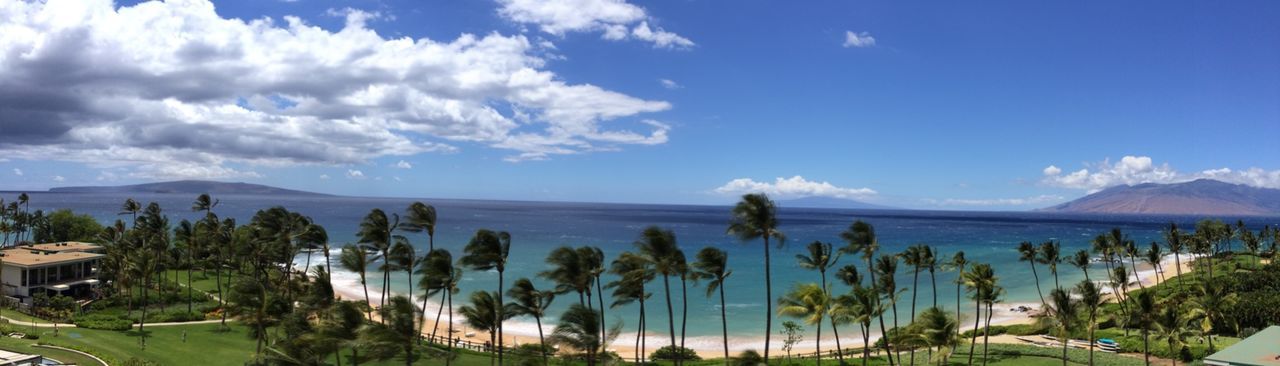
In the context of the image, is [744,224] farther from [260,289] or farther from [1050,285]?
[1050,285]

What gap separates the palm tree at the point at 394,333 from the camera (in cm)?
2536

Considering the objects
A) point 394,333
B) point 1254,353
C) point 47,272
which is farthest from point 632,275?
point 47,272

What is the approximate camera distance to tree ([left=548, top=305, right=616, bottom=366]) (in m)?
27.9

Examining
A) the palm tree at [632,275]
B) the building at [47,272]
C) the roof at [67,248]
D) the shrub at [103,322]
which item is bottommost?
the shrub at [103,322]

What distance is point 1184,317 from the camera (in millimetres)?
35531

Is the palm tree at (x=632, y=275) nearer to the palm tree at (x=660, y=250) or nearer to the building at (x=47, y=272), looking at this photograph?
the palm tree at (x=660, y=250)

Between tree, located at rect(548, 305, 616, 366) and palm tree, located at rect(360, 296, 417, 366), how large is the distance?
19.4ft

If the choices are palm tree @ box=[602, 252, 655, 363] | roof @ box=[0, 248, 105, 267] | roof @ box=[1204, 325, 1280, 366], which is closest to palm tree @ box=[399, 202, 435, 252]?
palm tree @ box=[602, 252, 655, 363]

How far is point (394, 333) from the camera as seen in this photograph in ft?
83.7

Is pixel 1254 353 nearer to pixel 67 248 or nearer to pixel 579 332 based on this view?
pixel 579 332

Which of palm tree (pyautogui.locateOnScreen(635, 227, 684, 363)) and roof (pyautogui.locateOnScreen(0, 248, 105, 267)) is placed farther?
roof (pyautogui.locateOnScreen(0, 248, 105, 267))

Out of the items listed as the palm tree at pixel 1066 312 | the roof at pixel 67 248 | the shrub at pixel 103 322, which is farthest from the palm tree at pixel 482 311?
the roof at pixel 67 248

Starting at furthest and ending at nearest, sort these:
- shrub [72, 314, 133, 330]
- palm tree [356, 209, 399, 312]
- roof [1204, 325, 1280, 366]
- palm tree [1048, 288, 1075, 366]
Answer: shrub [72, 314, 133, 330], palm tree [356, 209, 399, 312], palm tree [1048, 288, 1075, 366], roof [1204, 325, 1280, 366]

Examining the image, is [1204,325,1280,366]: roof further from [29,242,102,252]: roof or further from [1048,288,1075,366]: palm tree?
[29,242,102,252]: roof
